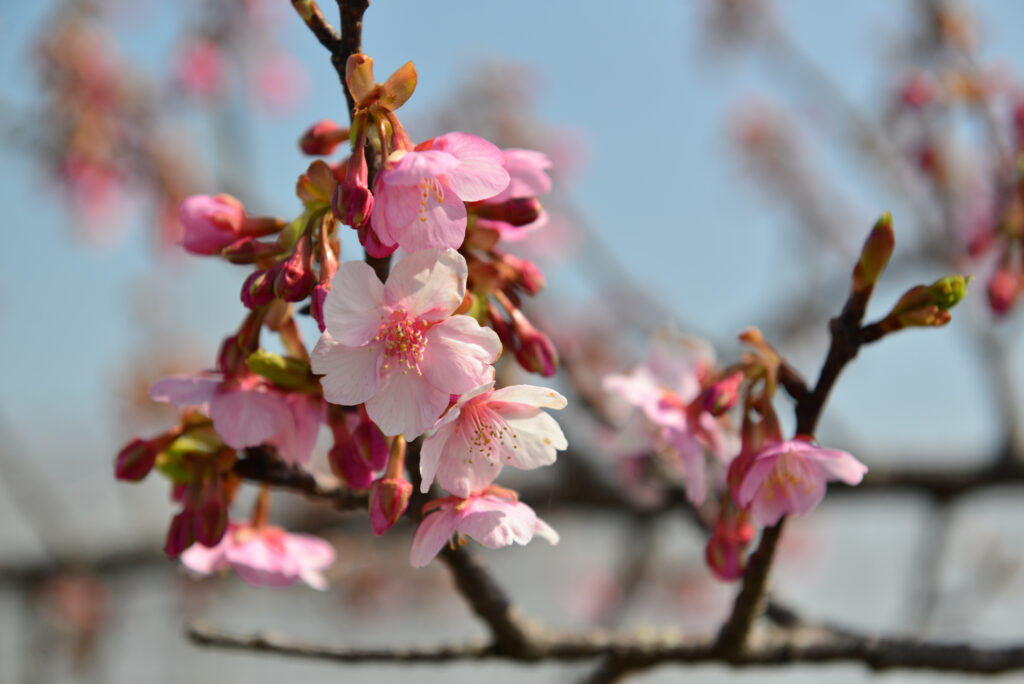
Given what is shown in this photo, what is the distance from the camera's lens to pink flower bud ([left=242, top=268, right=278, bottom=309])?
930 millimetres

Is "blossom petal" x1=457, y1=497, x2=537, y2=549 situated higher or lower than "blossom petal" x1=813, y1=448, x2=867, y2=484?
lower

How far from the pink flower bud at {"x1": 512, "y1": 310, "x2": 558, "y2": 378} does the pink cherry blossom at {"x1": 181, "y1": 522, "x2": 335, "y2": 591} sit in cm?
49

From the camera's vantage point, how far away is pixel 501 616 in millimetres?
1288

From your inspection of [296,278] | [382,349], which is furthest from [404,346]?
[296,278]

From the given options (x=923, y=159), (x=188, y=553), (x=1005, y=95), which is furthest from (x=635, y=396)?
(x=923, y=159)

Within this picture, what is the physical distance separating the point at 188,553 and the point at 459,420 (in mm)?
531

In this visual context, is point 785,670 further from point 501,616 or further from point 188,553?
point 188,553

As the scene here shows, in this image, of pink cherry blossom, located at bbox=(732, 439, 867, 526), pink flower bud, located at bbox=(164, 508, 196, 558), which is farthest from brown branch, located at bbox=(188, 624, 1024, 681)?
pink cherry blossom, located at bbox=(732, 439, 867, 526)

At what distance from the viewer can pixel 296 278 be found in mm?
907

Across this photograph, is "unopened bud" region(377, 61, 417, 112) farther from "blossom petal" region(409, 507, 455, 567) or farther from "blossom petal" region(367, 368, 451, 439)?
"blossom petal" region(409, 507, 455, 567)

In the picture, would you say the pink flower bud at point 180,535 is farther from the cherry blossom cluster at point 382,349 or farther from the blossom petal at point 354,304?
the blossom petal at point 354,304

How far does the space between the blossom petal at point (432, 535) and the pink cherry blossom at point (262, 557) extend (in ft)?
1.13

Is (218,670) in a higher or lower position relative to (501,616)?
lower

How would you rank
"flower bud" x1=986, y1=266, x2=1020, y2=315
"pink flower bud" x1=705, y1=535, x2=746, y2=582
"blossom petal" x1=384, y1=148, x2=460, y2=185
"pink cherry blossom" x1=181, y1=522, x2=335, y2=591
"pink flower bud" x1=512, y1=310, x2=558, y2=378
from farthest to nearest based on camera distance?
"flower bud" x1=986, y1=266, x2=1020, y2=315, "pink flower bud" x1=705, y1=535, x2=746, y2=582, "pink cherry blossom" x1=181, y1=522, x2=335, y2=591, "pink flower bud" x1=512, y1=310, x2=558, y2=378, "blossom petal" x1=384, y1=148, x2=460, y2=185
